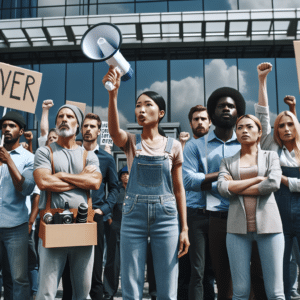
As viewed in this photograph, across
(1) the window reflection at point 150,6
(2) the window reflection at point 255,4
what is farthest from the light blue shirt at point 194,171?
(2) the window reflection at point 255,4

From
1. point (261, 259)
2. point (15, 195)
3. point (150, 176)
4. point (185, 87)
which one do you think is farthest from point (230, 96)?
point (185, 87)

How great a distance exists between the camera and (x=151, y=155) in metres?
2.52

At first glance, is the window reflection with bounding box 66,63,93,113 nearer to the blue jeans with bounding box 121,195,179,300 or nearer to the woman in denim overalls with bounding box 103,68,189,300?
the woman in denim overalls with bounding box 103,68,189,300

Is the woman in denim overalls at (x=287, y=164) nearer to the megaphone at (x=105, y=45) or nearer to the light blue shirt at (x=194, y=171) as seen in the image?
the light blue shirt at (x=194, y=171)

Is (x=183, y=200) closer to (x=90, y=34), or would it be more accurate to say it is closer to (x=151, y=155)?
(x=151, y=155)

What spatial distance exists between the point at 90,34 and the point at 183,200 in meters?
1.37

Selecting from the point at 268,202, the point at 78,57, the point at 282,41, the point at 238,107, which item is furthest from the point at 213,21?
the point at 268,202

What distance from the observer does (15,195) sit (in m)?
3.38

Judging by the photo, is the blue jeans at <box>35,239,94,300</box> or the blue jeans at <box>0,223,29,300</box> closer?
the blue jeans at <box>35,239,94,300</box>

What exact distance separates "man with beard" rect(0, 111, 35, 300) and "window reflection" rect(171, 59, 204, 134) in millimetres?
9227

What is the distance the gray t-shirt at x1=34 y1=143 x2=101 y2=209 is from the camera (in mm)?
2779

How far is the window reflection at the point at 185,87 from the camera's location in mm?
12586

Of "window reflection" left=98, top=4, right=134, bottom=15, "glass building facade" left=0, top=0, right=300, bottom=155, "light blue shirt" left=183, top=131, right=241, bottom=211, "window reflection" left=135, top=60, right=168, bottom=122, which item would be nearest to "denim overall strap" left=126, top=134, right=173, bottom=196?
"light blue shirt" left=183, top=131, right=241, bottom=211

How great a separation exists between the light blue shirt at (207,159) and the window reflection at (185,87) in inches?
360
